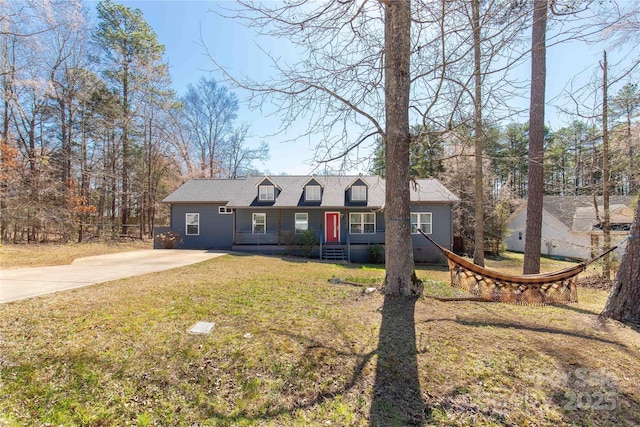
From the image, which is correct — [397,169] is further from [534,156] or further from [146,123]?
[146,123]

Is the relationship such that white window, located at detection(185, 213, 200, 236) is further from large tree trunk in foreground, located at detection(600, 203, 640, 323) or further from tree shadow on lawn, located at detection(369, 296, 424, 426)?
large tree trunk in foreground, located at detection(600, 203, 640, 323)

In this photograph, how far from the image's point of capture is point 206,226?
16766mm

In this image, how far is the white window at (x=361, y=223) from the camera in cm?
1605

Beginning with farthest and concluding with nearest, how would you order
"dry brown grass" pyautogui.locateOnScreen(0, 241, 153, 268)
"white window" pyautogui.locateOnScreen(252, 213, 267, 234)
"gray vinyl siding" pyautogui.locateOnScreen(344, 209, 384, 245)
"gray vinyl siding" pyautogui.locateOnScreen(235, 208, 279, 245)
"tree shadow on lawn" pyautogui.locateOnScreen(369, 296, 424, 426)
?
"white window" pyautogui.locateOnScreen(252, 213, 267, 234)
"gray vinyl siding" pyautogui.locateOnScreen(235, 208, 279, 245)
"gray vinyl siding" pyautogui.locateOnScreen(344, 209, 384, 245)
"dry brown grass" pyautogui.locateOnScreen(0, 241, 153, 268)
"tree shadow on lawn" pyautogui.locateOnScreen(369, 296, 424, 426)

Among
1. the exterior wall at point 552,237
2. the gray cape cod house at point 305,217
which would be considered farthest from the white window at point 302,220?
the exterior wall at point 552,237

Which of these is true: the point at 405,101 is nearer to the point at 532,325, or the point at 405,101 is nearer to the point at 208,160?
the point at 532,325

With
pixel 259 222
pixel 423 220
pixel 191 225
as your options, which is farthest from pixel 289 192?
pixel 423 220

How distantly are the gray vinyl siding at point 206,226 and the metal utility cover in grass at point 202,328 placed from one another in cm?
1363

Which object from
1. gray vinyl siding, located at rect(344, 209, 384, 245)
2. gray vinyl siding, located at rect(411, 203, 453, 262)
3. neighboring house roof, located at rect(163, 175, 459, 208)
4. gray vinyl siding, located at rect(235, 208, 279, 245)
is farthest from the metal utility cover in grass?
gray vinyl siding, located at rect(411, 203, 453, 262)

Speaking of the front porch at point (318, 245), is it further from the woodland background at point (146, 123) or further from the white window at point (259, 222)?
the woodland background at point (146, 123)

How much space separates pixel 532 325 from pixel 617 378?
52.0 inches

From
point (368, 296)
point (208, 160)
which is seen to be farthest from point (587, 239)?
point (208, 160)

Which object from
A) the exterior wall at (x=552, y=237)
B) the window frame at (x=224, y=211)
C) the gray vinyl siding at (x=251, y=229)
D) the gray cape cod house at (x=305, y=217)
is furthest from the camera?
the exterior wall at (x=552, y=237)

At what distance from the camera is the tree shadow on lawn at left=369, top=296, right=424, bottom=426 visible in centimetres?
212
